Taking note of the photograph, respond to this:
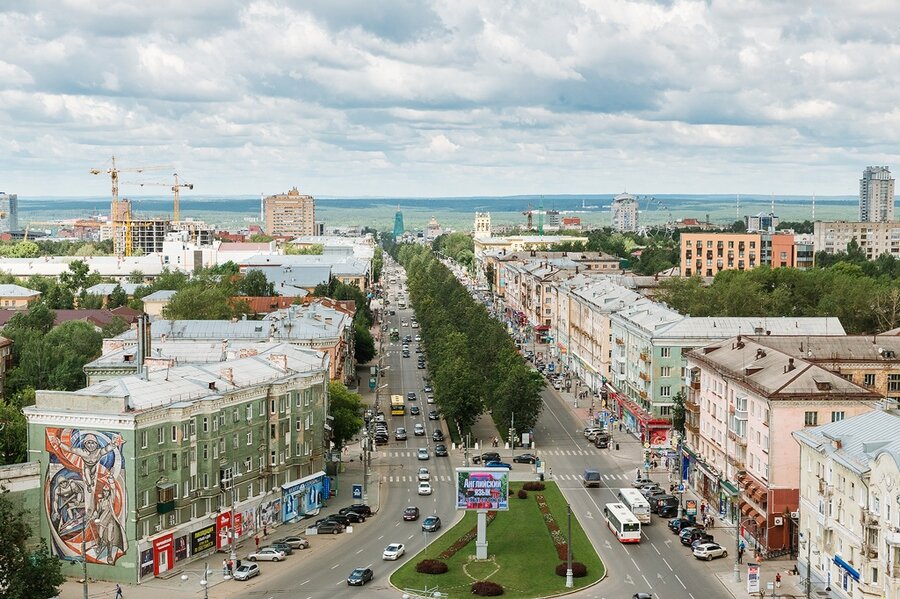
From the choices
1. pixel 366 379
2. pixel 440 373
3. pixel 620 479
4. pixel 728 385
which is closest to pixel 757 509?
pixel 728 385

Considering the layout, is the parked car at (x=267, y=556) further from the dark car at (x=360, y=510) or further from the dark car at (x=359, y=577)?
the dark car at (x=360, y=510)

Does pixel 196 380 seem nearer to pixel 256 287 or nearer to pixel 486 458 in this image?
pixel 486 458

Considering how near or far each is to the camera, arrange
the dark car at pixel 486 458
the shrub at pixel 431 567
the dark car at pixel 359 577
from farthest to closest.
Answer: the dark car at pixel 486 458 → the shrub at pixel 431 567 → the dark car at pixel 359 577

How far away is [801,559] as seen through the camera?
2904 inches

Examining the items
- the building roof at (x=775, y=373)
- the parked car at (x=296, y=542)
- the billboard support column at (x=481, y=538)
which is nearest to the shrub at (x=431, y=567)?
the billboard support column at (x=481, y=538)

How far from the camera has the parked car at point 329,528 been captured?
279ft

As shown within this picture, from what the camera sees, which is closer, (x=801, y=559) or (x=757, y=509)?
(x=801, y=559)

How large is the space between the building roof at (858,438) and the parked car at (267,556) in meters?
33.3

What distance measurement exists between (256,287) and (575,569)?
412 ft

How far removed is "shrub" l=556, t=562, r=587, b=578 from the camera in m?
73.6

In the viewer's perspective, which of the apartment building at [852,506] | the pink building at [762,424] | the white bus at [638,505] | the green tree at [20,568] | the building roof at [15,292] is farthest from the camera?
A: the building roof at [15,292]

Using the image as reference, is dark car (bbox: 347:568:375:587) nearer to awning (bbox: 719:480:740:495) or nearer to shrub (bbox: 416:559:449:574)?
shrub (bbox: 416:559:449:574)

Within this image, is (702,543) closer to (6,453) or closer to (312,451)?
(312,451)

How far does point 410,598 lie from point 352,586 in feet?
14.1
